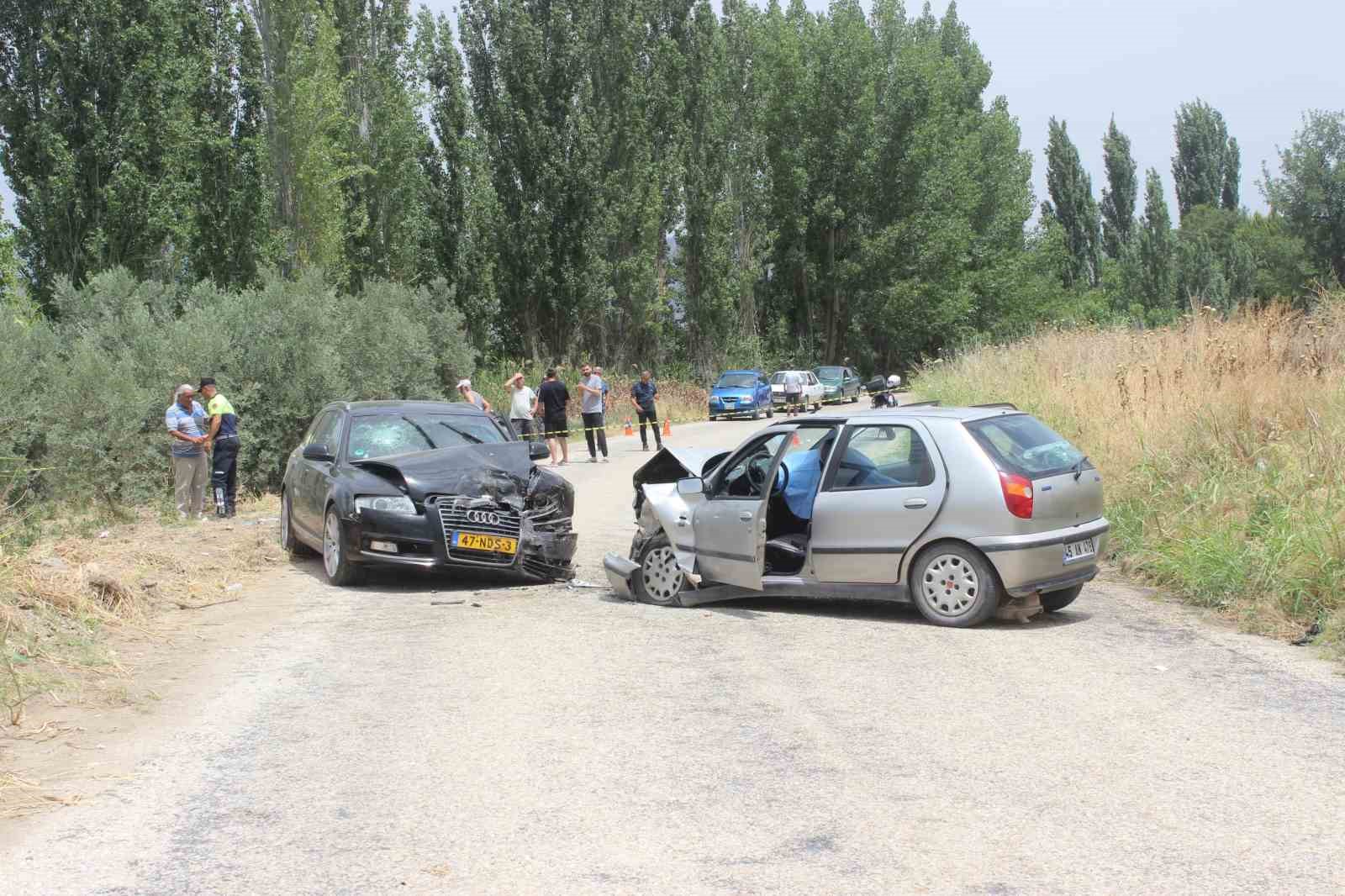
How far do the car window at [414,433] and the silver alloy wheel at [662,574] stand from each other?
9.72 feet

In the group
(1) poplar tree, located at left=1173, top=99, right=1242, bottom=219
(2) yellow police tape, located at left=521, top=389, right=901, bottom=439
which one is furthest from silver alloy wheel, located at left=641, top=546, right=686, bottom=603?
(1) poplar tree, located at left=1173, top=99, right=1242, bottom=219

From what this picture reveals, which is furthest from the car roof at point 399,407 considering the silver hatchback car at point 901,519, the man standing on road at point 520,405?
the man standing on road at point 520,405

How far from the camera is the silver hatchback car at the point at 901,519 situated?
924 centimetres

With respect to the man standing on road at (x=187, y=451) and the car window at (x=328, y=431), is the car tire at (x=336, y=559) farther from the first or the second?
the man standing on road at (x=187, y=451)

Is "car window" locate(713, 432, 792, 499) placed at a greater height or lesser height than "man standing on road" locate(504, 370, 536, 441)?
lesser

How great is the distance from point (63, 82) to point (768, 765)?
2910 centimetres

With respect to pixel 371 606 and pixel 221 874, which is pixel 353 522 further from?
pixel 221 874

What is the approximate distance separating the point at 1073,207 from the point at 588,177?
162ft

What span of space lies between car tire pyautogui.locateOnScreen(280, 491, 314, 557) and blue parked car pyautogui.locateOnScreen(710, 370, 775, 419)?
29.8 m

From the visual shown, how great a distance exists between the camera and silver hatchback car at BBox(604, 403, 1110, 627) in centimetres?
924

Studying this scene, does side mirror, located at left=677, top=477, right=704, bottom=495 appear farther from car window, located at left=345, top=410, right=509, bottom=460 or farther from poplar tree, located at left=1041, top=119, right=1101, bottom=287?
poplar tree, located at left=1041, top=119, right=1101, bottom=287

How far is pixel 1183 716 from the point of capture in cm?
685

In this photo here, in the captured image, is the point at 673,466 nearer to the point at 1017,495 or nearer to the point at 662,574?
the point at 662,574

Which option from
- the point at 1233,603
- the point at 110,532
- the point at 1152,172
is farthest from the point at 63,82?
the point at 1152,172
